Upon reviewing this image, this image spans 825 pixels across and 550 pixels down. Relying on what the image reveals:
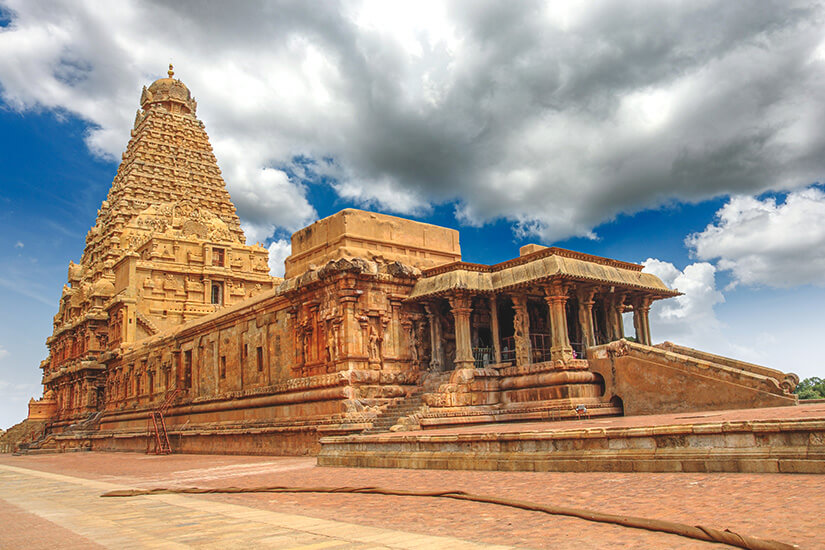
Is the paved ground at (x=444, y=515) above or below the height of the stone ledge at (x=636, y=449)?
below

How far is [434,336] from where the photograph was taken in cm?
2367

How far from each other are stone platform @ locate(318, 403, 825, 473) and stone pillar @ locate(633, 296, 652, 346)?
1325 cm

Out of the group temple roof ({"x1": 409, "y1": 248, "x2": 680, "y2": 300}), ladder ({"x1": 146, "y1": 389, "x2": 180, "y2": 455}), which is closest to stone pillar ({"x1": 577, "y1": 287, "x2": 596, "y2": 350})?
temple roof ({"x1": 409, "y1": 248, "x2": 680, "y2": 300})

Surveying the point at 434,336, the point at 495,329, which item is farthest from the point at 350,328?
the point at 495,329

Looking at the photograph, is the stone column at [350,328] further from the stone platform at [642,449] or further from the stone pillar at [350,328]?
the stone platform at [642,449]

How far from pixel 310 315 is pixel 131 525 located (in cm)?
1546

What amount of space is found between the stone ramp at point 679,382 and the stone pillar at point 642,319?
297 cm

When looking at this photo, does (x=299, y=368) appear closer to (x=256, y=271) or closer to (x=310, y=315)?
(x=310, y=315)

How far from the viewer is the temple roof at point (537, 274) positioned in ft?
68.0

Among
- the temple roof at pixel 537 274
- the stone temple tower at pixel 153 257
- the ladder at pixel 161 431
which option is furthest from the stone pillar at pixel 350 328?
the stone temple tower at pixel 153 257

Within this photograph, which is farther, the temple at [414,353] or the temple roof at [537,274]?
the temple roof at [537,274]

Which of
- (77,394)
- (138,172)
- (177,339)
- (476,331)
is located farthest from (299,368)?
(138,172)

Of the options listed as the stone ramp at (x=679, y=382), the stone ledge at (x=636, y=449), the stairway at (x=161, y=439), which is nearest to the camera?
the stone ledge at (x=636, y=449)

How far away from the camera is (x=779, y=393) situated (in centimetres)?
1622
